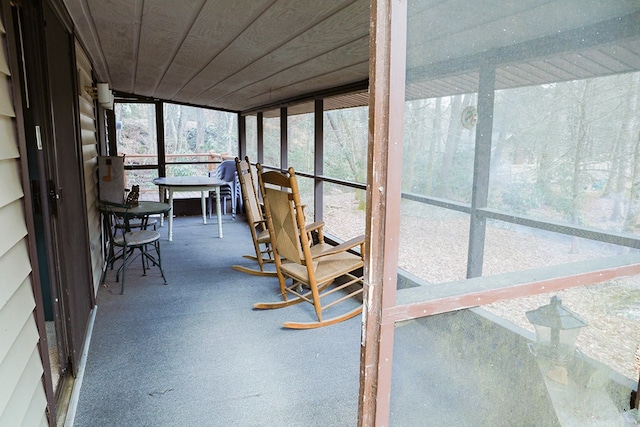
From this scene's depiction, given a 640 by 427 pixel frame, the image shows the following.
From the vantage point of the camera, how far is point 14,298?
4.31 feet

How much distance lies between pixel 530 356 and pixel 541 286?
7.9 inches

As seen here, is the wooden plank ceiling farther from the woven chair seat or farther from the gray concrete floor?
the gray concrete floor

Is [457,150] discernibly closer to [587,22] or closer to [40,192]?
[587,22]

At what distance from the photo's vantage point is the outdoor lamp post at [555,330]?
120 cm

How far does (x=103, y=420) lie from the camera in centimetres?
191

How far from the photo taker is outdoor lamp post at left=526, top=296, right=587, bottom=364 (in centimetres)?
120

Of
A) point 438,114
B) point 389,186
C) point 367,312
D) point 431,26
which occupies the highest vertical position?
point 431,26

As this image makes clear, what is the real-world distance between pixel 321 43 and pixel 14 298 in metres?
2.07

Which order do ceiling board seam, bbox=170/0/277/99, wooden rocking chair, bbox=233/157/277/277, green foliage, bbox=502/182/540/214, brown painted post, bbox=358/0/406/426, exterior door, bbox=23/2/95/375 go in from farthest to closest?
wooden rocking chair, bbox=233/157/277/277 < ceiling board seam, bbox=170/0/277/99 < exterior door, bbox=23/2/95/375 < green foliage, bbox=502/182/540/214 < brown painted post, bbox=358/0/406/426

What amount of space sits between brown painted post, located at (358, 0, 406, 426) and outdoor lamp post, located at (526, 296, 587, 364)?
0.49m

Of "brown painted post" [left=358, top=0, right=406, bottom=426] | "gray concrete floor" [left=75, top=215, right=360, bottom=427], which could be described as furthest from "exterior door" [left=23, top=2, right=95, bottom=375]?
"brown painted post" [left=358, top=0, right=406, bottom=426]

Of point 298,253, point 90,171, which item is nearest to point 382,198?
point 298,253

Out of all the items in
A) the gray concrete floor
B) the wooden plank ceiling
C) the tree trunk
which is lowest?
the gray concrete floor

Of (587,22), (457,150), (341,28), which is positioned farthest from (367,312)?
(341,28)
